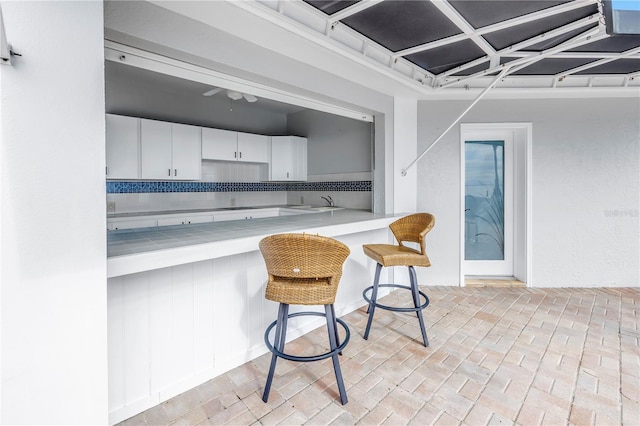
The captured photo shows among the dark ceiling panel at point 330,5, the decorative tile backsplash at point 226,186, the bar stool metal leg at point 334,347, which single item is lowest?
the bar stool metal leg at point 334,347

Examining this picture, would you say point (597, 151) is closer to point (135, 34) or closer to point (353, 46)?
point (353, 46)

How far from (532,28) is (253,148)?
3806 millimetres

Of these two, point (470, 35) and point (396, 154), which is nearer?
point (470, 35)

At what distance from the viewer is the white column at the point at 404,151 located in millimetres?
3863

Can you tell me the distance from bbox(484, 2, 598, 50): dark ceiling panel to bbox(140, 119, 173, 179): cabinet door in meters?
3.74

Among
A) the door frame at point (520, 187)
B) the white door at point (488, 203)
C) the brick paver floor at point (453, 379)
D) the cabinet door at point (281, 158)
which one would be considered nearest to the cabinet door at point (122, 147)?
the cabinet door at point (281, 158)

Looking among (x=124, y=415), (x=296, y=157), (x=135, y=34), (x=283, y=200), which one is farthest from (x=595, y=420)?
(x=283, y=200)

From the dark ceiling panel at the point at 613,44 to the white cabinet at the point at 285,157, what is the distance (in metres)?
3.66

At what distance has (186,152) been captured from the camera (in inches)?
171

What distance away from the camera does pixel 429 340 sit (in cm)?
262

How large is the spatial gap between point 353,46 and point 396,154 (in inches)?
60.2

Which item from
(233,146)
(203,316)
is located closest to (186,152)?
(233,146)

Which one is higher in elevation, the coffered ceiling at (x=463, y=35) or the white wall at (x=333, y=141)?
the coffered ceiling at (x=463, y=35)

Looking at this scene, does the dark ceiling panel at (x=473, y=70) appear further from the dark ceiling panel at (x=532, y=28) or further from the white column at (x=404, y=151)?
the white column at (x=404, y=151)
